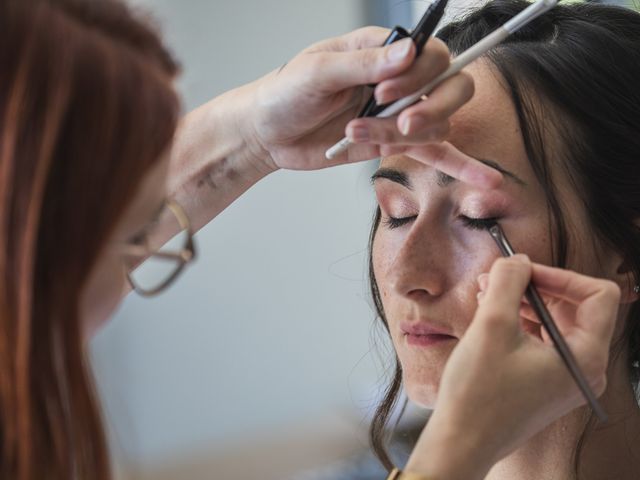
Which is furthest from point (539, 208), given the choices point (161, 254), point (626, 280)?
point (161, 254)

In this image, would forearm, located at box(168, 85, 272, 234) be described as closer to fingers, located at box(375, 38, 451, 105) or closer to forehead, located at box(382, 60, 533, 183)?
forehead, located at box(382, 60, 533, 183)

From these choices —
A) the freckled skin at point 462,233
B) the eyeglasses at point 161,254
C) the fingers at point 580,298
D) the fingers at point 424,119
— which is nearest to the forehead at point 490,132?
the freckled skin at point 462,233

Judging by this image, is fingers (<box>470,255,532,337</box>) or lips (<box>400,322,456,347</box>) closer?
fingers (<box>470,255,532,337</box>)

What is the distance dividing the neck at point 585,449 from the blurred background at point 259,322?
61.2 inches

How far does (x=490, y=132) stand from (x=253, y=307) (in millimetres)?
1947

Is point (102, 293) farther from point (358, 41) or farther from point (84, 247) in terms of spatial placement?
point (358, 41)

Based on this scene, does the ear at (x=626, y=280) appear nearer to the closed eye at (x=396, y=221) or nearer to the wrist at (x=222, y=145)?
the closed eye at (x=396, y=221)

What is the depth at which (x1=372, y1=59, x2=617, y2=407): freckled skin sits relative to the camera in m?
1.13

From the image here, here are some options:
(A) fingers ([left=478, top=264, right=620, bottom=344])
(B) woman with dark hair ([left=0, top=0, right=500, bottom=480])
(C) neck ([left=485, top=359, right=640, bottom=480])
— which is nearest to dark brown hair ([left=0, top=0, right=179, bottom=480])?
Result: (B) woman with dark hair ([left=0, top=0, right=500, bottom=480])

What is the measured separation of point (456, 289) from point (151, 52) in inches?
22.5

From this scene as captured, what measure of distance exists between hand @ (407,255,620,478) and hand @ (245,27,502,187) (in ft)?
0.66

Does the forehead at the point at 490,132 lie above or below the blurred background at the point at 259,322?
above

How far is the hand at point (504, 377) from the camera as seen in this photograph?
79 centimetres

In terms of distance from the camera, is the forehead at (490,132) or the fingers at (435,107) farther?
the forehead at (490,132)
